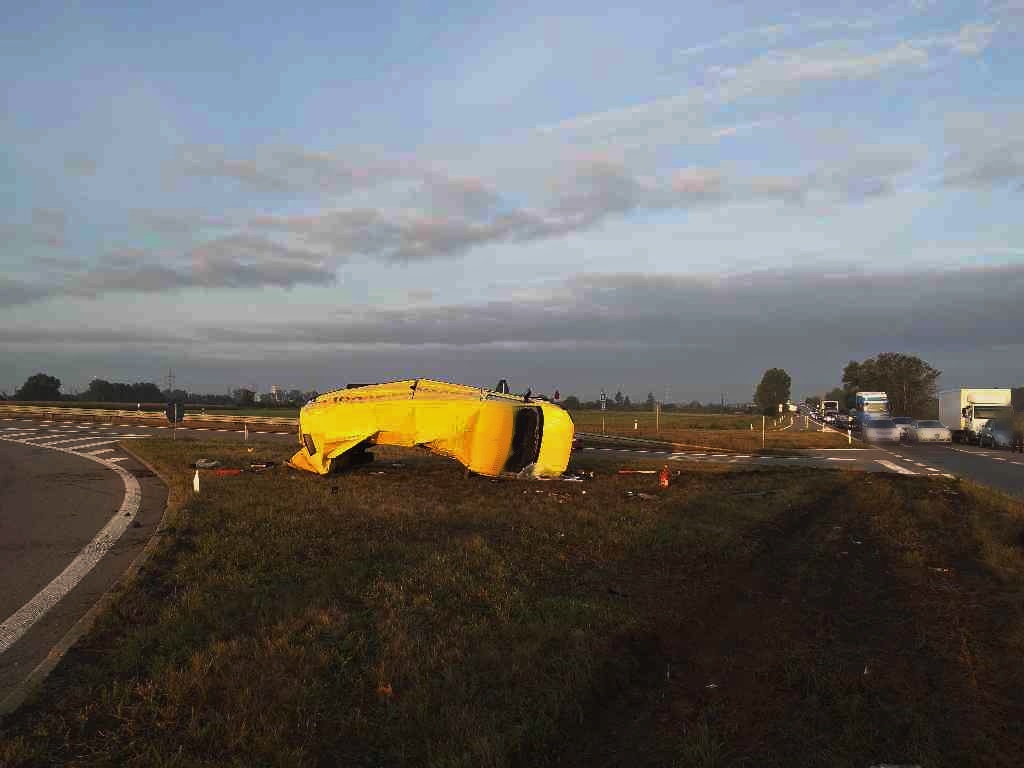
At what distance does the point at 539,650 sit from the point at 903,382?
10756 cm

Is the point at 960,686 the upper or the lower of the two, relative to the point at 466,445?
lower

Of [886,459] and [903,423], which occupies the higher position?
[903,423]

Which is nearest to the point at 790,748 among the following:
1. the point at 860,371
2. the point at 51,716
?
the point at 51,716

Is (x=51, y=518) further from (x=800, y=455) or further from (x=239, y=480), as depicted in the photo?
(x=800, y=455)

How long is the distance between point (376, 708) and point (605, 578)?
3777mm

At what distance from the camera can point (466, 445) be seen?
15.8 metres

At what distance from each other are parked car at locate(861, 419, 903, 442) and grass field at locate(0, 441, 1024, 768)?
3322 centimetres

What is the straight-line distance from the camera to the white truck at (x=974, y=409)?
41.8 metres

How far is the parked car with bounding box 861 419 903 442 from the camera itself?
41.5 m

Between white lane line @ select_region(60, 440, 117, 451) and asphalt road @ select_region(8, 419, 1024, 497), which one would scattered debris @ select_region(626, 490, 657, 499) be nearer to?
asphalt road @ select_region(8, 419, 1024, 497)

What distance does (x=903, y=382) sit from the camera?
99.5 metres

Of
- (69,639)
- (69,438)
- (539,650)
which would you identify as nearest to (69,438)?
(69,438)

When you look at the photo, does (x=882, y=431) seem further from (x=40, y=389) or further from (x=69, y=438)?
(x=40, y=389)

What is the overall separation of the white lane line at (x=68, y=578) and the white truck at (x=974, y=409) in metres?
43.3
